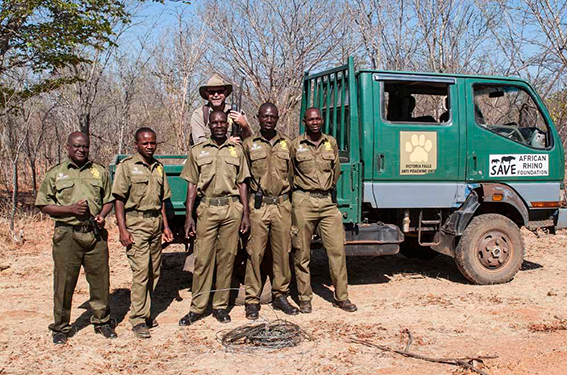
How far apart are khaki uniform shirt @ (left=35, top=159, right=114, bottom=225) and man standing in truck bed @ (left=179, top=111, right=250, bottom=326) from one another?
2.43ft

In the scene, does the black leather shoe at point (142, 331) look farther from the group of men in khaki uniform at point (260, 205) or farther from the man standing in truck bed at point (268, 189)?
the man standing in truck bed at point (268, 189)

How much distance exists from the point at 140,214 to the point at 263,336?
134 centimetres

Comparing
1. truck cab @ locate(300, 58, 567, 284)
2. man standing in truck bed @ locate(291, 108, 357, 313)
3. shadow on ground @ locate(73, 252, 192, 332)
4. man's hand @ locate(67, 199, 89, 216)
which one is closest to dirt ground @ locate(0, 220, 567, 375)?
shadow on ground @ locate(73, 252, 192, 332)

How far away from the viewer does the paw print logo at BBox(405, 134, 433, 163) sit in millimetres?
5590

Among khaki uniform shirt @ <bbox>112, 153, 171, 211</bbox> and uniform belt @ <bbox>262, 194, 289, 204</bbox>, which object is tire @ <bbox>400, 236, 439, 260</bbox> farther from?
khaki uniform shirt @ <bbox>112, 153, 171, 211</bbox>

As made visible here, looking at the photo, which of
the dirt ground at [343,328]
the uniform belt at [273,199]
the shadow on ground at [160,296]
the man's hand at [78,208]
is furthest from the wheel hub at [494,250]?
the man's hand at [78,208]

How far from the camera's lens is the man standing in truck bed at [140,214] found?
436cm

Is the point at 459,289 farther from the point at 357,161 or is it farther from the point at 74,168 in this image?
the point at 74,168

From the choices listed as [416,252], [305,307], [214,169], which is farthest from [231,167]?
[416,252]

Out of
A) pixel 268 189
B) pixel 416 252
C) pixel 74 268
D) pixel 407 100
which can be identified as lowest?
pixel 416 252

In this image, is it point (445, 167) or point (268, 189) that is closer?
point (268, 189)

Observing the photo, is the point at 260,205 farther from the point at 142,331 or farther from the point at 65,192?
the point at 65,192

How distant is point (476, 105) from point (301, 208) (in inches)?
89.7

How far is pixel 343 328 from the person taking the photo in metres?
4.64
